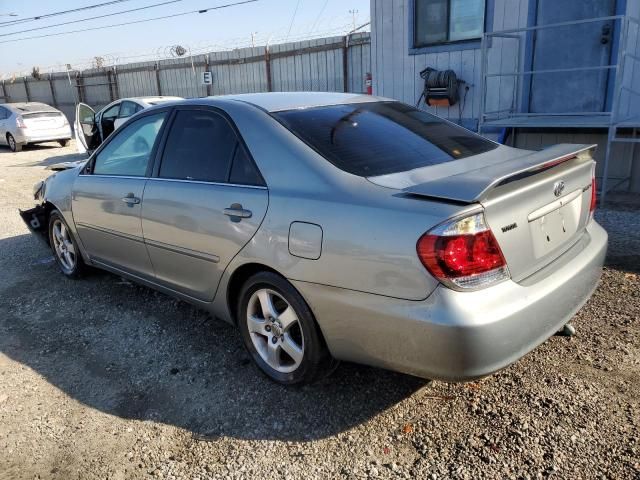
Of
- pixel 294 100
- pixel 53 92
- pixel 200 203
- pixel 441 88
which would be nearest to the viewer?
pixel 200 203

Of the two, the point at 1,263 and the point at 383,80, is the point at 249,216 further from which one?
the point at 383,80

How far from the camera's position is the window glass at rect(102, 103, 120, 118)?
13.4 meters

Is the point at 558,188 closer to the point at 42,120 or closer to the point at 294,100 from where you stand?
the point at 294,100

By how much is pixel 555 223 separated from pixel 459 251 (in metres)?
0.76

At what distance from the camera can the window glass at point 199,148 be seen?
328 centimetres

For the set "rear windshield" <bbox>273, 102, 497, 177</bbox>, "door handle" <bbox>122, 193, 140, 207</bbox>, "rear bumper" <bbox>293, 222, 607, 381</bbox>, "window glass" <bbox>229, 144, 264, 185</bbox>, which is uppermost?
"rear windshield" <bbox>273, 102, 497, 177</bbox>

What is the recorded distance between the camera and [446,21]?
8250 mm

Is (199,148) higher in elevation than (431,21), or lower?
lower

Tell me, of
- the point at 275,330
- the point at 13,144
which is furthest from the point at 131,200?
the point at 13,144

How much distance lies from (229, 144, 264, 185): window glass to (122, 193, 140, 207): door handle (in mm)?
974

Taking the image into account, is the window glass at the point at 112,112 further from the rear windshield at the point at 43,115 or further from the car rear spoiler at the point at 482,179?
the car rear spoiler at the point at 482,179

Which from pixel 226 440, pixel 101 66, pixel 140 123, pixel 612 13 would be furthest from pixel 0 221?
pixel 101 66

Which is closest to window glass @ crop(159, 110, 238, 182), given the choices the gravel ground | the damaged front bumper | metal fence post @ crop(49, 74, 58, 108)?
the gravel ground

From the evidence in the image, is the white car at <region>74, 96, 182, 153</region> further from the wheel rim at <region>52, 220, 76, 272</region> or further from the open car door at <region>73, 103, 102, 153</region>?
the wheel rim at <region>52, 220, 76, 272</region>
